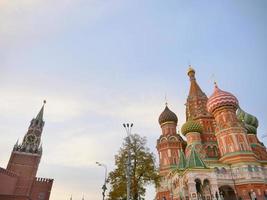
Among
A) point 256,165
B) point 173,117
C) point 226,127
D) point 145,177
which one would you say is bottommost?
point 145,177

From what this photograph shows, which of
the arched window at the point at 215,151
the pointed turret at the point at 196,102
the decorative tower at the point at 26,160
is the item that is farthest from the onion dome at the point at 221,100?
the decorative tower at the point at 26,160

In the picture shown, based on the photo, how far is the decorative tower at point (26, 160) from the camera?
5366 cm

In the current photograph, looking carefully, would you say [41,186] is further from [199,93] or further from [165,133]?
[199,93]

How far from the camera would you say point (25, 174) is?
5550cm

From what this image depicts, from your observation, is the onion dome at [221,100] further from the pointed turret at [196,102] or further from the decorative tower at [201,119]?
the pointed turret at [196,102]

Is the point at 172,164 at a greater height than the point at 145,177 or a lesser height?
greater

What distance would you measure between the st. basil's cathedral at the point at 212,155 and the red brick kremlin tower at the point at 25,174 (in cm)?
3192

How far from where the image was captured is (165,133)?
165 feet

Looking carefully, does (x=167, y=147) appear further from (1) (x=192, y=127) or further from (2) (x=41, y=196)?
(2) (x=41, y=196)

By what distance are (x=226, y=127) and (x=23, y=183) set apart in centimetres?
4948

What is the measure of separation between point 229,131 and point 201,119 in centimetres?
1075

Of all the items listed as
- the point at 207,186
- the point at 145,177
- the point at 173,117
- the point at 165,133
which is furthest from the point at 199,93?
the point at 145,177

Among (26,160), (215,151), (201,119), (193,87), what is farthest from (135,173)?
(26,160)

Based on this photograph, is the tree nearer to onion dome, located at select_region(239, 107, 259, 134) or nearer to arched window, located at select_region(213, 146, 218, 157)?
arched window, located at select_region(213, 146, 218, 157)
